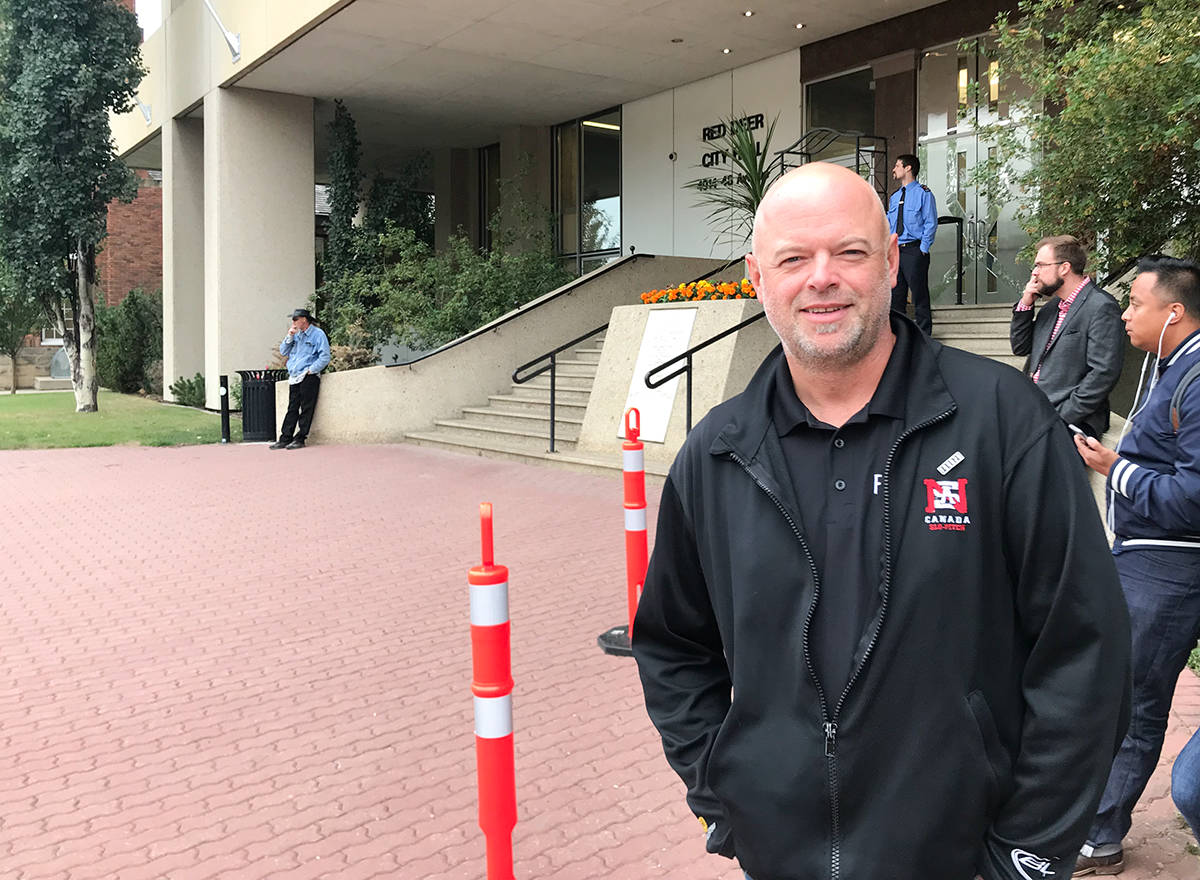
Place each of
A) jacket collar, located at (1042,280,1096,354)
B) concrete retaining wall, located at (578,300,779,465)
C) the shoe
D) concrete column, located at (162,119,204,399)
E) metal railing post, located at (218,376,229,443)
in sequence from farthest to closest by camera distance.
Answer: concrete column, located at (162,119,204,399) < metal railing post, located at (218,376,229,443) < concrete retaining wall, located at (578,300,779,465) < jacket collar, located at (1042,280,1096,354) < the shoe

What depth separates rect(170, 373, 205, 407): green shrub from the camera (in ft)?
72.3

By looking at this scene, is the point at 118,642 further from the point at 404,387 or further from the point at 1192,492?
the point at 404,387

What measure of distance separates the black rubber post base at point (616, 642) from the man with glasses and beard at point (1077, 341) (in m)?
2.77

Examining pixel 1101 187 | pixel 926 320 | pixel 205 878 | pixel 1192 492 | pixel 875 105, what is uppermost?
pixel 875 105

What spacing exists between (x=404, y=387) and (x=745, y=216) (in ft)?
22.8

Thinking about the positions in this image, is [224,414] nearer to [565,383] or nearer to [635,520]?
[565,383]

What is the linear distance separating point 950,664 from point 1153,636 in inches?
62.9

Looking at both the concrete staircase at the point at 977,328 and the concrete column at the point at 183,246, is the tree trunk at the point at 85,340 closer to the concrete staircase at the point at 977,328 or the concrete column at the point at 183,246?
the concrete column at the point at 183,246

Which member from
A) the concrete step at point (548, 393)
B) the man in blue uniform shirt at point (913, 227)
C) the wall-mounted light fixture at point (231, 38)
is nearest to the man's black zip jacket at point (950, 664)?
the man in blue uniform shirt at point (913, 227)

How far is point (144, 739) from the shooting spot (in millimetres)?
4531

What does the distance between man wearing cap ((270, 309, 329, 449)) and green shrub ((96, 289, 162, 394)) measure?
572 inches

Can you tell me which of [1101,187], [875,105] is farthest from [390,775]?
[875,105]

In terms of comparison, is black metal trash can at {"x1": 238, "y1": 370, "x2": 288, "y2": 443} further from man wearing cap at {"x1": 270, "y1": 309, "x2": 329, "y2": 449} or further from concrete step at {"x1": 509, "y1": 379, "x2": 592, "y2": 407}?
concrete step at {"x1": 509, "y1": 379, "x2": 592, "y2": 407}

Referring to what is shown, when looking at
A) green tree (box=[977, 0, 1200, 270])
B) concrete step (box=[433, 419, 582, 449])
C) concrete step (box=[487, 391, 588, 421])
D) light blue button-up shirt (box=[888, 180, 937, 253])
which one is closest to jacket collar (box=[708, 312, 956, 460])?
green tree (box=[977, 0, 1200, 270])
